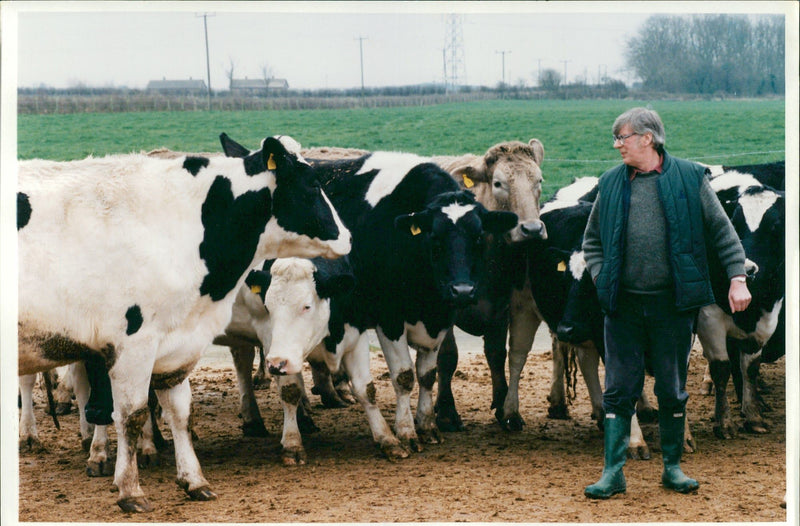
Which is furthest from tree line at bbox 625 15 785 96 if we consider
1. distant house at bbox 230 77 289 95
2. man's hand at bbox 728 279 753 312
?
distant house at bbox 230 77 289 95

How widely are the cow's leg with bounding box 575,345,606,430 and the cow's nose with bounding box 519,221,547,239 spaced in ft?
3.28

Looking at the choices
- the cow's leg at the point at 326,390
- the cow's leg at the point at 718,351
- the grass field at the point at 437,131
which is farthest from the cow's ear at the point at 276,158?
the grass field at the point at 437,131

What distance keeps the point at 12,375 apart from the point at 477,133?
19287 mm

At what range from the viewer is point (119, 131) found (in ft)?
74.4

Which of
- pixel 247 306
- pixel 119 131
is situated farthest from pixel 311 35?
pixel 119 131

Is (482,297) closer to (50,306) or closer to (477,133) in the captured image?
(50,306)

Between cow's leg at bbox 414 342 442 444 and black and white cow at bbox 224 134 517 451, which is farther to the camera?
cow's leg at bbox 414 342 442 444

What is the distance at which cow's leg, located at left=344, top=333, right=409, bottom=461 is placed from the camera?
7504 mm

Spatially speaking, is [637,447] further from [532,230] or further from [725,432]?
[532,230]

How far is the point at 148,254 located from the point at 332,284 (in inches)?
62.3

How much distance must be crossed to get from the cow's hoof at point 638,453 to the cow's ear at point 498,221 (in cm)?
198

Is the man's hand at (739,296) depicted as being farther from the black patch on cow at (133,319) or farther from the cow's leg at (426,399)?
the black patch on cow at (133,319)

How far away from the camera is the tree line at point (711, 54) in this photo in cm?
931

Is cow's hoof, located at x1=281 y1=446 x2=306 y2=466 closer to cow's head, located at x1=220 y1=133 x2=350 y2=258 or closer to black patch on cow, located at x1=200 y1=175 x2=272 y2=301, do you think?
black patch on cow, located at x1=200 y1=175 x2=272 y2=301
